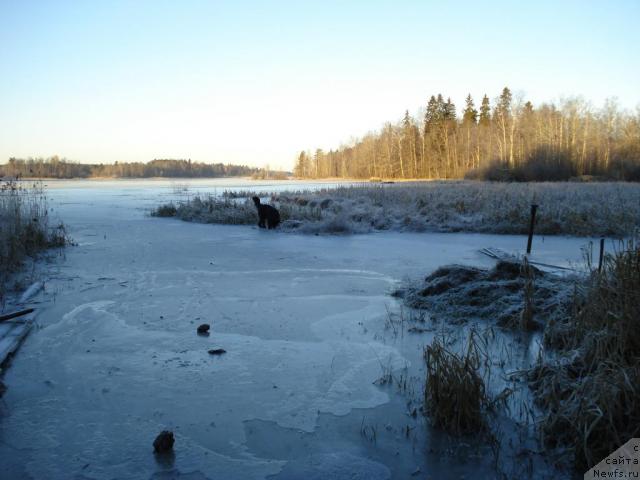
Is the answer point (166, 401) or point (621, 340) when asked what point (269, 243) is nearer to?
point (166, 401)

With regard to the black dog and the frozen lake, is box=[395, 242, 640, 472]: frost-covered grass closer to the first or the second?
the frozen lake

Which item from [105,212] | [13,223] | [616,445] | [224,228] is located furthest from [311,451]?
[105,212]

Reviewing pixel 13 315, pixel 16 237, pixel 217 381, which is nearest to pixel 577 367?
pixel 217 381

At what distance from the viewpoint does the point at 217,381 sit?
3617 millimetres

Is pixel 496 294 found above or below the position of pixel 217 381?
above

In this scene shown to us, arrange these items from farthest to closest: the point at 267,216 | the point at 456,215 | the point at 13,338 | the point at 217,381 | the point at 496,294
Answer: the point at 456,215 < the point at 267,216 < the point at 496,294 < the point at 13,338 < the point at 217,381

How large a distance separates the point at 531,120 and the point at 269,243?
4572 centimetres

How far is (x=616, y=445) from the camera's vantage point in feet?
8.18

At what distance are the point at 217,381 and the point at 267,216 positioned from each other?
36.5 feet

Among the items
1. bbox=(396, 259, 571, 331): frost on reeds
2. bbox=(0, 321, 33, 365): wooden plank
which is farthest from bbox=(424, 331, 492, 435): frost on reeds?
bbox=(0, 321, 33, 365): wooden plank

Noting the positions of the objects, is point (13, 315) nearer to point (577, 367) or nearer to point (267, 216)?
point (577, 367)

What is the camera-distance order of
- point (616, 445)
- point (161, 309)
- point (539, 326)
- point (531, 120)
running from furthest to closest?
point (531, 120), point (161, 309), point (539, 326), point (616, 445)

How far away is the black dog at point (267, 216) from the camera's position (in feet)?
47.5

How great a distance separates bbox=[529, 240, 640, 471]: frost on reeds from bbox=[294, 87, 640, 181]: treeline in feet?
125
